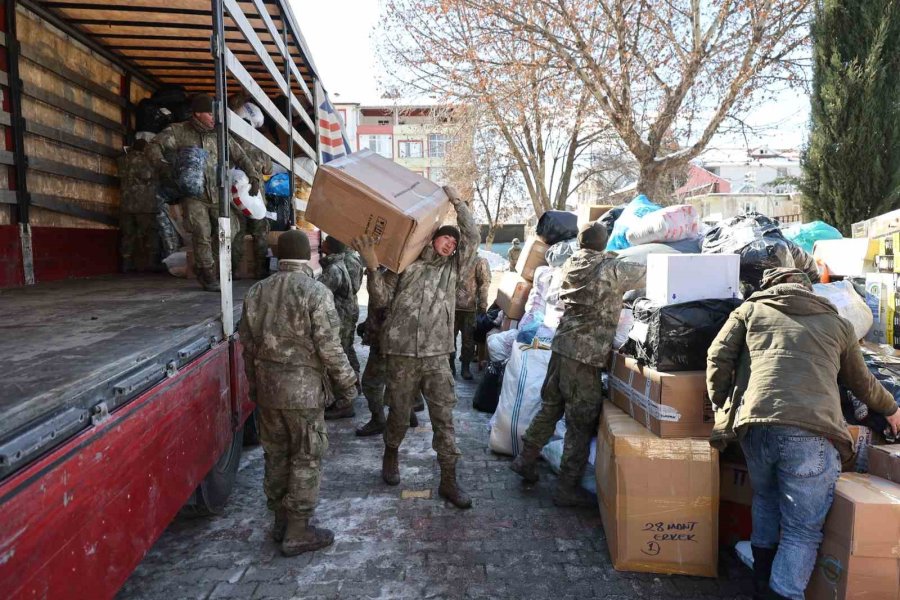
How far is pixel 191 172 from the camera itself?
4461 mm

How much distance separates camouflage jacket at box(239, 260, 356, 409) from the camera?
9.55ft

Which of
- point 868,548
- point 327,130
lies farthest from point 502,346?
point 327,130

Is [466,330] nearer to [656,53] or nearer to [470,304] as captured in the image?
[470,304]

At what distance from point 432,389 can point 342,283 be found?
73.6 inches

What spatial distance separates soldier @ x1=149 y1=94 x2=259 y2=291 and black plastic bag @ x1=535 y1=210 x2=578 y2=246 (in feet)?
9.09

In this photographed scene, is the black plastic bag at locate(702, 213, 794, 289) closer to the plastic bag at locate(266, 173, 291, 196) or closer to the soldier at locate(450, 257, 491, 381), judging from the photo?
the soldier at locate(450, 257, 491, 381)

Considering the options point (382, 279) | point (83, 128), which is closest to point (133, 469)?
point (382, 279)

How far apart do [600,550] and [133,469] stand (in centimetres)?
235

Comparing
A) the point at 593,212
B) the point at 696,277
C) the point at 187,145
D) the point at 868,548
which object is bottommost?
the point at 868,548

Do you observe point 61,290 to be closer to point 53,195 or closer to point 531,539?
point 53,195

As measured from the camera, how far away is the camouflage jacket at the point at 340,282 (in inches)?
203

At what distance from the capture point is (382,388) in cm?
508

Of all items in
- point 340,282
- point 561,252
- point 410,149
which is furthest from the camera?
point 410,149

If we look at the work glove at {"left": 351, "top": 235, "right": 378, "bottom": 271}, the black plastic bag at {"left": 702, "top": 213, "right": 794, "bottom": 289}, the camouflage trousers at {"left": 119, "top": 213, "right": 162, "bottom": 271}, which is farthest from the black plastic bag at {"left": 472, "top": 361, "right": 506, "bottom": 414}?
the camouflage trousers at {"left": 119, "top": 213, "right": 162, "bottom": 271}
